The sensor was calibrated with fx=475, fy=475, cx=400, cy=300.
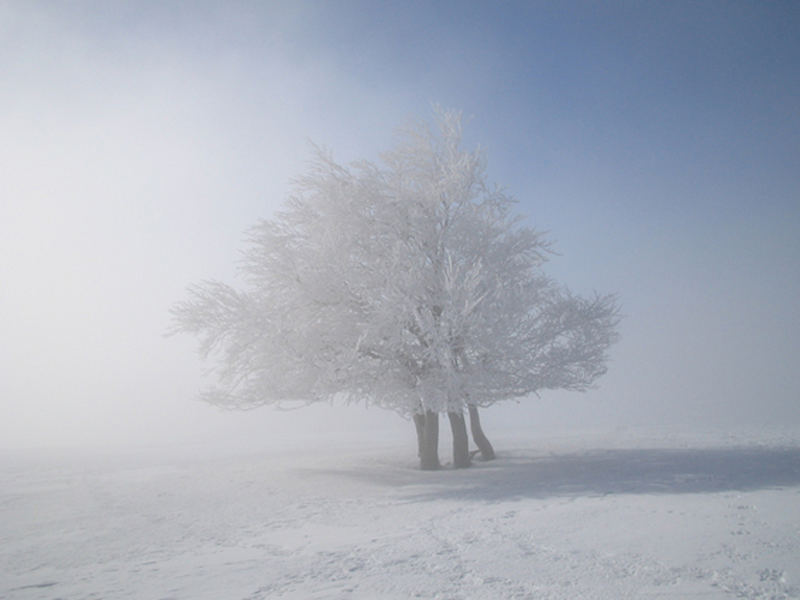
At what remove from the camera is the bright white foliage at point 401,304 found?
1080 cm

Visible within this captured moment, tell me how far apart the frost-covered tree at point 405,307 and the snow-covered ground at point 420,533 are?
211cm

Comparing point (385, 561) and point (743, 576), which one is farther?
point (385, 561)

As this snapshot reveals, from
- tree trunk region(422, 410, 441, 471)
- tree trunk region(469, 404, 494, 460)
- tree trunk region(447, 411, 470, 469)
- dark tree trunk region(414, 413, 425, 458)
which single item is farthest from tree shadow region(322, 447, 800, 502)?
dark tree trunk region(414, 413, 425, 458)

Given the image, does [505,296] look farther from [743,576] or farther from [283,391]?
[743,576]

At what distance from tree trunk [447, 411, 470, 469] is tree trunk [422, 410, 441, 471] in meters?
0.54

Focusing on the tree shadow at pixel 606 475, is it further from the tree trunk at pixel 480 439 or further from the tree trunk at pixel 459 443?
the tree trunk at pixel 480 439

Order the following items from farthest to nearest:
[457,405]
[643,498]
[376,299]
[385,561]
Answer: [376,299] → [457,405] → [643,498] → [385,561]

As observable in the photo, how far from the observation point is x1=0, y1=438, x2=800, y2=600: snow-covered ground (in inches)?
160

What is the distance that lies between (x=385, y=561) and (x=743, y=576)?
3098 millimetres

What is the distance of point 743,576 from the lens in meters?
3.93

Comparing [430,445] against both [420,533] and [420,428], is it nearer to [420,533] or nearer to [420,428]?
[420,428]

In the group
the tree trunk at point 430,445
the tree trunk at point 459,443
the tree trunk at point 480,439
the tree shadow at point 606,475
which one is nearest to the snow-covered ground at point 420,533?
the tree shadow at point 606,475

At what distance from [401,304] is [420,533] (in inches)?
217

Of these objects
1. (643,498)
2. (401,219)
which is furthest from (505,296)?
(643,498)
